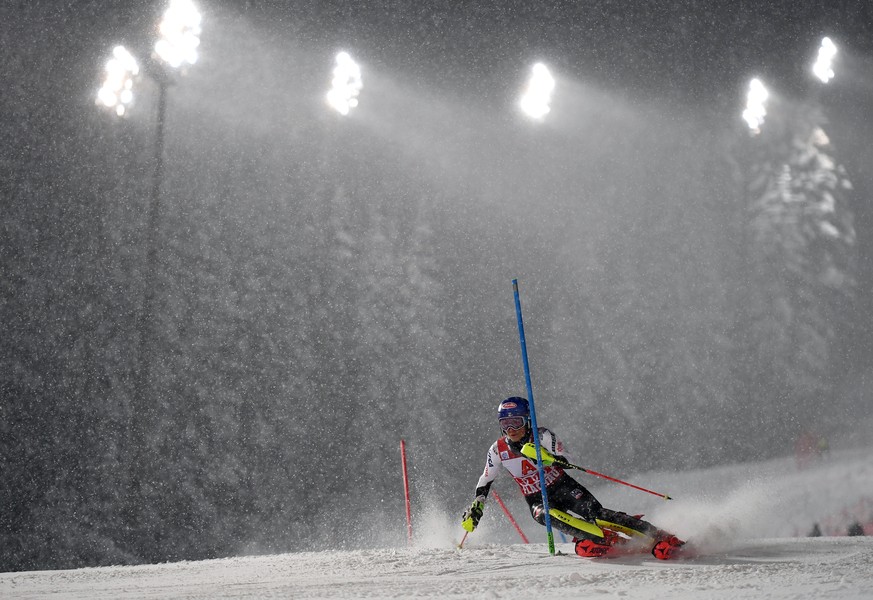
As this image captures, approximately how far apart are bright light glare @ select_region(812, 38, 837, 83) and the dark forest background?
2.42ft

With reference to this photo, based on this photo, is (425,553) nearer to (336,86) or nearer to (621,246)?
(336,86)

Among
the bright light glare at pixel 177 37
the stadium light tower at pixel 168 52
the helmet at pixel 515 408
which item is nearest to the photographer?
the helmet at pixel 515 408

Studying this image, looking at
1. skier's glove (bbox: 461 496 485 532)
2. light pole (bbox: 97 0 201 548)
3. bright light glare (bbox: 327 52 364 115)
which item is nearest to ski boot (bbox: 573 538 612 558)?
skier's glove (bbox: 461 496 485 532)

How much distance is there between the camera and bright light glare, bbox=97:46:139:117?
54.9 feet

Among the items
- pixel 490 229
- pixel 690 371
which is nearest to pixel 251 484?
pixel 490 229

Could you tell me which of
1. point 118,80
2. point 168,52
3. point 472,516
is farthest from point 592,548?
point 118,80

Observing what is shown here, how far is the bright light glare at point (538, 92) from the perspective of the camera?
23.8 m

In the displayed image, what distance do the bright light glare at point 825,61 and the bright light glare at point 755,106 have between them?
2121 millimetres

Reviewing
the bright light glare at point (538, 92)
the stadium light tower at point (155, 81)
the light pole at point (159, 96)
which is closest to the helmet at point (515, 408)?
the light pole at point (159, 96)

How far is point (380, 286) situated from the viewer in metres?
24.5

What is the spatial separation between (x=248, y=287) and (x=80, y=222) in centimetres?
559

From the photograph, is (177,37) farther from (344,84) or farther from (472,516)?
(472,516)

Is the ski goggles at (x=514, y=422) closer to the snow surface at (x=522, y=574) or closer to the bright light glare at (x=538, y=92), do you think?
the snow surface at (x=522, y=574)

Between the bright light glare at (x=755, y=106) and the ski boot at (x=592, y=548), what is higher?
the bright light glare at (x=755, y=106)
